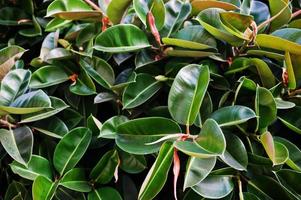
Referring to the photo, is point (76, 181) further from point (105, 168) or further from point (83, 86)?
point (83, 86)

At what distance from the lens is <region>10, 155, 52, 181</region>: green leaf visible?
0.78 metres

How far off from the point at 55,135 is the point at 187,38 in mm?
352

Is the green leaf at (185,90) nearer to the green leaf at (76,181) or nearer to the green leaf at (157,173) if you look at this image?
the green leaf at (157,173)

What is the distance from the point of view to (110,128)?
79cm

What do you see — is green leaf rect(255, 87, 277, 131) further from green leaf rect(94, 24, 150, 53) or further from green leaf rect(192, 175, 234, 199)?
green leaf rect(94, 24, 150, 53)

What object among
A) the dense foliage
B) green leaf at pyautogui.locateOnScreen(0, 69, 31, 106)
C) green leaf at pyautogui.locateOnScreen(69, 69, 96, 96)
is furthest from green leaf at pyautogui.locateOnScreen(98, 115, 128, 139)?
green leaf at pyautogui.locateOnScreen(0, 69, 31, 106)

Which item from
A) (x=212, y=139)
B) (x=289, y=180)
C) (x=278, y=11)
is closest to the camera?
(x=212, y=139)

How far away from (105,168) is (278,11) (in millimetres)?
510

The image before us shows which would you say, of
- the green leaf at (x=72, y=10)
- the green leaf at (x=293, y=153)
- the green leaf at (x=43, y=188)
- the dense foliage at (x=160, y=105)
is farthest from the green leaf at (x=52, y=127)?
the green leaf at (x=293, y=153)

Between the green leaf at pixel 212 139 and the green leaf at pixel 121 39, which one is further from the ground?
the green leaf at pixel 121 39

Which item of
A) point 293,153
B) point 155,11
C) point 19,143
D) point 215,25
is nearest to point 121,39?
point 155,11

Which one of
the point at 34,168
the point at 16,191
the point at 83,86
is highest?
the point at 83,86

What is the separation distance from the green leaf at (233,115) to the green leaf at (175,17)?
0.71ft

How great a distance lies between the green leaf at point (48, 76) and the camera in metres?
0.88
